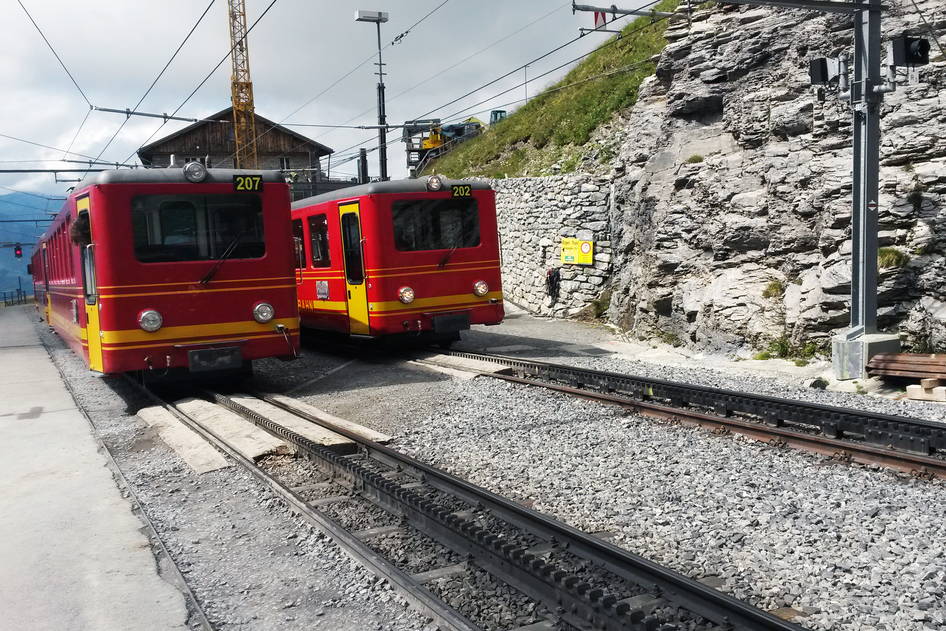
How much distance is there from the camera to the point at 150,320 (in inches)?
373

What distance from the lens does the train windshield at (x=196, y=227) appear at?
9484mm

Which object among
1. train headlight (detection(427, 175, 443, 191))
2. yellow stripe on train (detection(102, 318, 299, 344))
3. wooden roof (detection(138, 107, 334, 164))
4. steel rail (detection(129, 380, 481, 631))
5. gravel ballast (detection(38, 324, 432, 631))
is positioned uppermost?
wooden roof (detection(138, 107, 334, 164))

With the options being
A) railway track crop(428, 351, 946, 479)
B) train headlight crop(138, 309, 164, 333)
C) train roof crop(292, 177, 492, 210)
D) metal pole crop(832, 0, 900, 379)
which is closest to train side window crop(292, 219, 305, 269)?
train roof crop(292, 177, 492, 210)

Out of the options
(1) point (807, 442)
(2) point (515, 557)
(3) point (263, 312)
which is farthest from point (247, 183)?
(2) point (515, 557)

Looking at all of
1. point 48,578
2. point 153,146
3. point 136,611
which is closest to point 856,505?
point 136,611

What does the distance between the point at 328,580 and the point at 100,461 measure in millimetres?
3964

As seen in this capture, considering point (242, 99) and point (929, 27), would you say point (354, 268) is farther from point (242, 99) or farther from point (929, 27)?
point (242, 99)

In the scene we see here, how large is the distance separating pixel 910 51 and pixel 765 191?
143 inches

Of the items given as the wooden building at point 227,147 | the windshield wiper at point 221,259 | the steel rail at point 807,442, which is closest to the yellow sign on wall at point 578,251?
the steel rail at point 807,442

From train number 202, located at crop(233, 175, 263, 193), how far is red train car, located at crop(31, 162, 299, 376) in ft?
0.04

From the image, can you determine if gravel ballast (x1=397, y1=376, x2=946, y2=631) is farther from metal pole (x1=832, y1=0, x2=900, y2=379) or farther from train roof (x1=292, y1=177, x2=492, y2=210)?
train roof (x1=292, y1=177, x2=492, y2=210)

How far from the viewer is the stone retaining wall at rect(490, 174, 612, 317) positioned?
761 inches

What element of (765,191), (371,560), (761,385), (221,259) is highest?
(765,191)

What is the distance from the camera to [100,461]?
735cm
